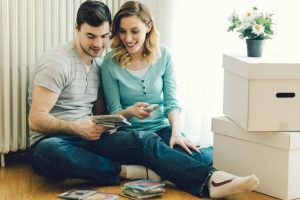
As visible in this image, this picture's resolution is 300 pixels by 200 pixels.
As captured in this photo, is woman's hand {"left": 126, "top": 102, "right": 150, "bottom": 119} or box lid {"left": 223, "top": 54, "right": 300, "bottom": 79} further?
woman's hand {"left": 126, "top": 102, "right": 150, "bottom": 119}

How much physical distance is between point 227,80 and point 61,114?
705 mm

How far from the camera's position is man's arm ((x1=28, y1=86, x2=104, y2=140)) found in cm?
226

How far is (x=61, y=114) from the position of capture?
2.35 metres

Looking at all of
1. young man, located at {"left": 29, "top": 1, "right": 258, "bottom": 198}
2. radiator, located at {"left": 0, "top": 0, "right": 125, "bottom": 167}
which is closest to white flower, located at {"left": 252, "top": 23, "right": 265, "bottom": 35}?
young man, located at {"left": 29, "top": 1, "right": 258, "bottom": 198}

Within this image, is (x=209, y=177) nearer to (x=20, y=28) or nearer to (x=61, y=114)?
(x=61, y=114)

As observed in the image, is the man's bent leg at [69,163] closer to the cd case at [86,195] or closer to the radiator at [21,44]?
the cd case at [86,195]

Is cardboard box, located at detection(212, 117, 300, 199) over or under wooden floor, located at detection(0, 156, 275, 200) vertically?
over

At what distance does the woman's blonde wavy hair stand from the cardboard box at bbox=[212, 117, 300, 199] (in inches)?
15.8

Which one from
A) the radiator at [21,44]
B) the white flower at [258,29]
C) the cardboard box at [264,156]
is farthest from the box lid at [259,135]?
the radiator at [21,44]

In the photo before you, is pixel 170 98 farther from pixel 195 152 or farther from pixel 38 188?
pixel 38 188

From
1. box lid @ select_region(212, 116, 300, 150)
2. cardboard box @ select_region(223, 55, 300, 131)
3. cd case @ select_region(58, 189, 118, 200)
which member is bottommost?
cd case @ select_region(58, 189, 118, 200)

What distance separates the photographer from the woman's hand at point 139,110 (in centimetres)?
233

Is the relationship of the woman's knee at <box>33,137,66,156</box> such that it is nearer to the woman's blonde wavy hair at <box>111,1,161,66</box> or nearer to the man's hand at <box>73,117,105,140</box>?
the man's hand at <box>73,117,105,140</box>

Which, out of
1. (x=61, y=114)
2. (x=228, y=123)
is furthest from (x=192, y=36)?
(x=61, y=114)
